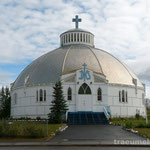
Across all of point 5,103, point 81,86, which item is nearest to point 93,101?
point 81,86

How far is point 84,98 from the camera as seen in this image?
4294 centimetres

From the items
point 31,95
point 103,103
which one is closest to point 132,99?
point 103,103

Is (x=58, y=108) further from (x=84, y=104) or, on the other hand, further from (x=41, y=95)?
(x=41, y=95)

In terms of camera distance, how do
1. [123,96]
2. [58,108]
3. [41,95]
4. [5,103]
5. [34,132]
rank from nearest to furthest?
[34,132] → [58,108] → [41,95] → [123,96] → [5,103]

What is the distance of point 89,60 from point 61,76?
635 cm

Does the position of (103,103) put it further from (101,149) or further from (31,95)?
(101,149)

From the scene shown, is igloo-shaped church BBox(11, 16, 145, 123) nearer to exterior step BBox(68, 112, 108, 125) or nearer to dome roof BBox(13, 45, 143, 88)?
dome roof BBox(13, 45, 143, 88)

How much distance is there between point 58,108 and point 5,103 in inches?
811

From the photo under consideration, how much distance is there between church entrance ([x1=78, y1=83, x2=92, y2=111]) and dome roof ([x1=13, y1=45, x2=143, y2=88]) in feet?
10.3

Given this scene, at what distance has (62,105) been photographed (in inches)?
1524

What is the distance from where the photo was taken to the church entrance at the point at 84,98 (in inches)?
1678

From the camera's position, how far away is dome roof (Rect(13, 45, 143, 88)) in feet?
147

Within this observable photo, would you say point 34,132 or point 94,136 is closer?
point 34,132

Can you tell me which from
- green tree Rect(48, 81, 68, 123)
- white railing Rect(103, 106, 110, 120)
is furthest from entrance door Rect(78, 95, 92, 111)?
green tree Rect(48, 81, 68, 123)
